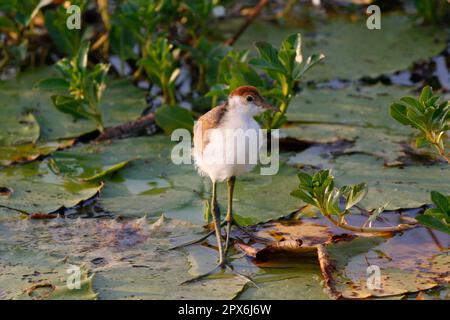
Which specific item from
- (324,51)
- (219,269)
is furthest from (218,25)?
(219,269)

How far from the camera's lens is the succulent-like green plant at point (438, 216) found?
12.6ft

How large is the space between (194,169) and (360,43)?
8.33 ft

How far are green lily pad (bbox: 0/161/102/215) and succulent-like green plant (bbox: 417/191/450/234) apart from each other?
184cm

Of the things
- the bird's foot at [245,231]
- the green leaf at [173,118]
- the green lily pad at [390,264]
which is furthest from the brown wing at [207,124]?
the green leaf at [173,118]

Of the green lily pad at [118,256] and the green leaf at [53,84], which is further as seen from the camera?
the green leaf at [53,84]

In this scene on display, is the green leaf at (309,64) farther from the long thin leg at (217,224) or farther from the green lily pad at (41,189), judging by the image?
the green lily pad at (41,189)

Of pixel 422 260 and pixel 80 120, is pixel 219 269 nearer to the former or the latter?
pixel 422 260

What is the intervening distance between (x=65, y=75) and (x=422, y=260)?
253 centimetres

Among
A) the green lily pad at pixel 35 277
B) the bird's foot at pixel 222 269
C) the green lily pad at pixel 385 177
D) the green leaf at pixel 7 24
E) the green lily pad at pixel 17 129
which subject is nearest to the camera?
the green lily pad at pixel 35 277

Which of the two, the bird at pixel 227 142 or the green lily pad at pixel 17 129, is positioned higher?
the bird at pixel 227 142

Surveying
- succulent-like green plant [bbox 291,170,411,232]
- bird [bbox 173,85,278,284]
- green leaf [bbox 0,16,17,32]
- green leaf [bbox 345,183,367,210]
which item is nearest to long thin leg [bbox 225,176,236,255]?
bird [bbox 173,85,278,284]

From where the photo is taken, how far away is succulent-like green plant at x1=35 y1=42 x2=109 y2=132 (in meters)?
5.23

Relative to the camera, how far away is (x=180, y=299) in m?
3.64

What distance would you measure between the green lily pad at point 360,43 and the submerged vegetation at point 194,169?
0.06 feet
